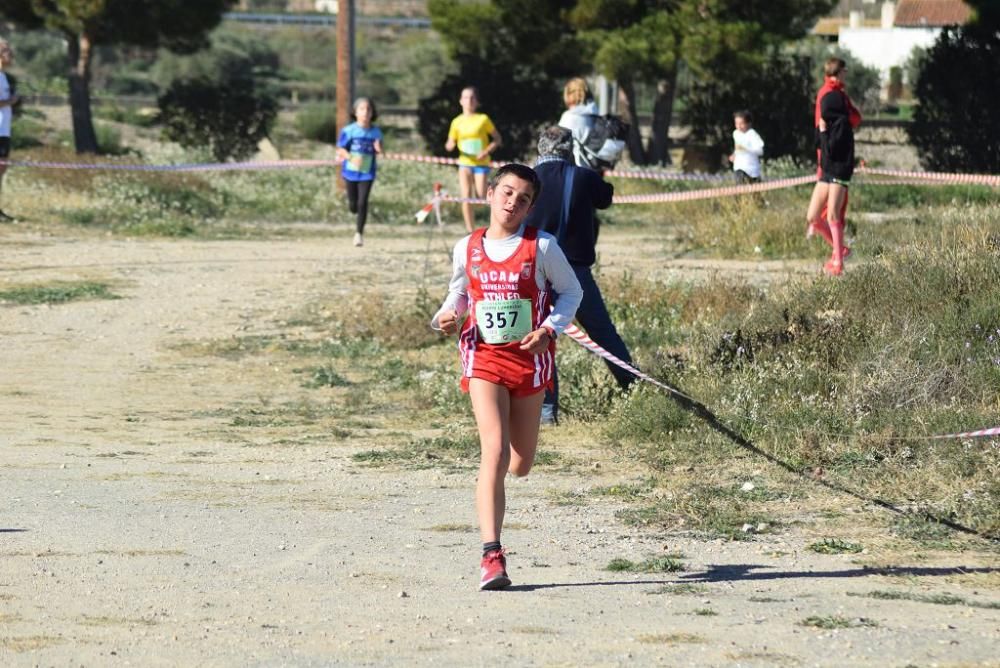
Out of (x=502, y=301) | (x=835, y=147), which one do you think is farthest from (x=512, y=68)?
(x=502, y=301)

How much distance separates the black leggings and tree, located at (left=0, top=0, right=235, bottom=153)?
14.9 metres

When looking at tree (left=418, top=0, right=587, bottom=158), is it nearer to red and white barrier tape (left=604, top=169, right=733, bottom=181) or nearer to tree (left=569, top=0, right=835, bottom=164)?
tree (left=569, top=0, right=835, bottom=164)

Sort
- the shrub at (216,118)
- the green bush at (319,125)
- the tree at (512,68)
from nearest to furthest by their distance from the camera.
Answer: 1. the shrub at (216,118)
2. the tree at (512,68)
3. the green bush at (319,125)

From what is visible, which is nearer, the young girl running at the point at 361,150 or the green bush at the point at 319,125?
the young girl running at the point at 361,150

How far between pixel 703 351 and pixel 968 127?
61.4 ft

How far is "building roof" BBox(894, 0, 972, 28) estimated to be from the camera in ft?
216

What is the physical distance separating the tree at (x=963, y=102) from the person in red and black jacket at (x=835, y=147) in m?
13.6

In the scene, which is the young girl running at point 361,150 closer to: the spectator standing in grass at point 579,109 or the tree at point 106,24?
the spectator standing in grass at point 579,109

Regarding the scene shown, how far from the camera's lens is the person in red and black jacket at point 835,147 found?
1484 cm

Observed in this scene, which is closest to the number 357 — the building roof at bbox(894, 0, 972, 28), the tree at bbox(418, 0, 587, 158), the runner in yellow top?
the runner in yellow top

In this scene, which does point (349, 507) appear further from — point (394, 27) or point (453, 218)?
point (394, 27)

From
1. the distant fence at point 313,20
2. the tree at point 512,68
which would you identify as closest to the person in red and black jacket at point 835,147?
the tree at point 512,68

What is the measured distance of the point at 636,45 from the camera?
99.6ft

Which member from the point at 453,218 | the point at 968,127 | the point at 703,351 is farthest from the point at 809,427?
the point at 968,127
